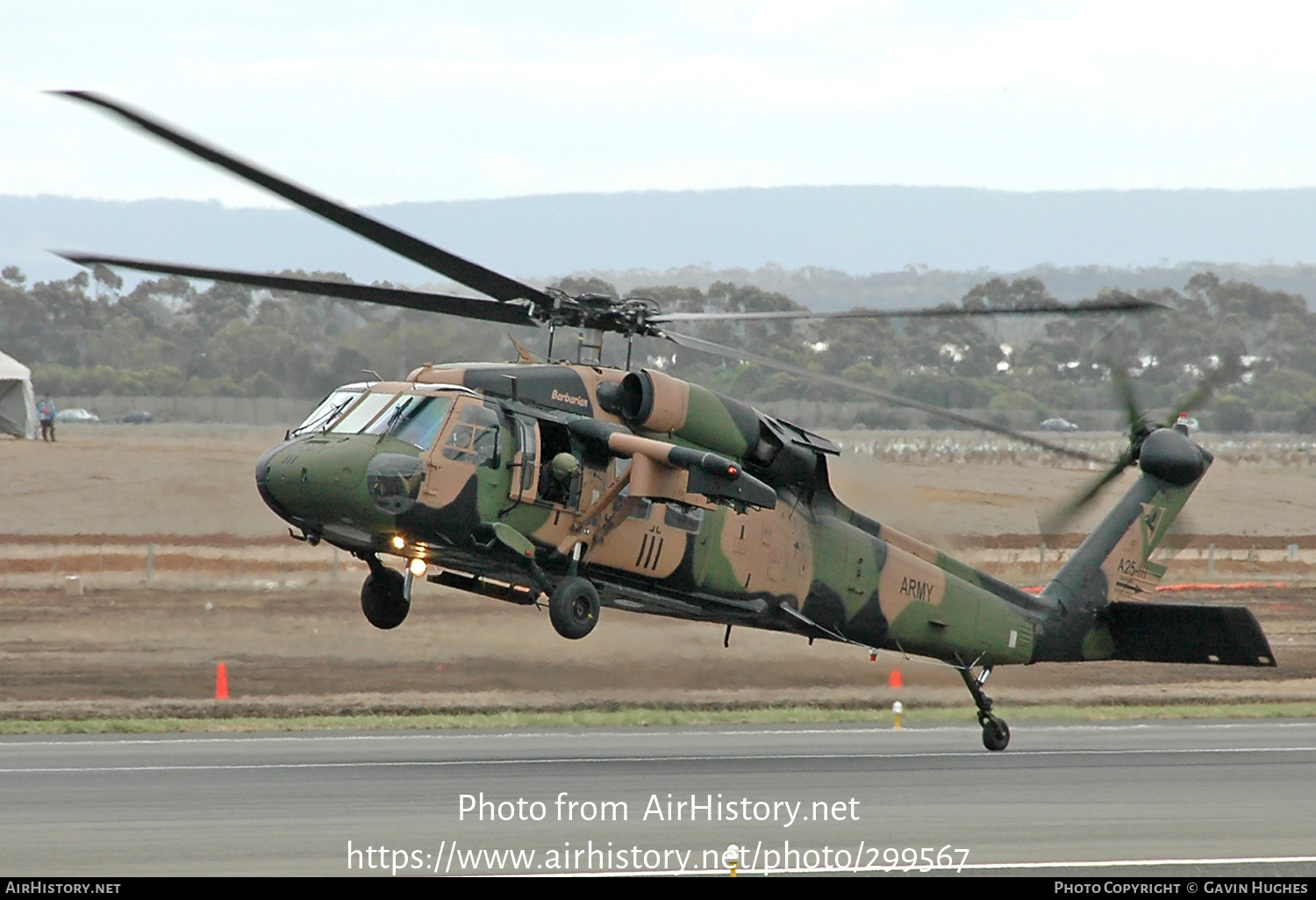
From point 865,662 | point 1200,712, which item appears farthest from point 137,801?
point 1200,712

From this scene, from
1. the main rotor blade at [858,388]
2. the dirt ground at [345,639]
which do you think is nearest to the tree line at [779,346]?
the dirt ground at [345,639]

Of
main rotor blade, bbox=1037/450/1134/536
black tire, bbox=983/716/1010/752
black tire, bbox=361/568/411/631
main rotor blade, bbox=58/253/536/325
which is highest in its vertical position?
main rotor blade, bbox=58/253/536/325

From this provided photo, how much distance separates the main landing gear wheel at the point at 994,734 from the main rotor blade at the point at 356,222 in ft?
25.6

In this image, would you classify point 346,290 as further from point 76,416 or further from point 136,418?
point 76,416

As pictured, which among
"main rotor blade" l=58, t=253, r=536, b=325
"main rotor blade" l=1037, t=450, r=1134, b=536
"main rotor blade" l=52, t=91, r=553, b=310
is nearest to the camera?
"main rotor blade" l=52, t=91, r=553, b=310

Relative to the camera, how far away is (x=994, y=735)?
65.4 ft

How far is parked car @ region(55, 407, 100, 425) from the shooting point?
49062mm

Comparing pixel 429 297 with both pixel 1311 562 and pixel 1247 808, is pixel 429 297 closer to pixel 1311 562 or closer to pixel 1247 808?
pixel 1247 808

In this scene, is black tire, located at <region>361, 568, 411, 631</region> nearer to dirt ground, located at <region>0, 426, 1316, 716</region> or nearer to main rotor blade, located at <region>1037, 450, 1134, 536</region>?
dirt ground, located at <region>0, 426, 1316, 716</region>

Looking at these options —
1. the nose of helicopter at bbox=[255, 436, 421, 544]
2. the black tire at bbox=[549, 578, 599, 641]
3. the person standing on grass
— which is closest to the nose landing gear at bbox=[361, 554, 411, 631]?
the nose of helicopter at bbox=[255, 436, 421, 544]

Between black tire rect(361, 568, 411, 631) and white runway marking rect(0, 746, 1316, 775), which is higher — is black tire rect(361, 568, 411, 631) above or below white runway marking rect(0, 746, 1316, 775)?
above

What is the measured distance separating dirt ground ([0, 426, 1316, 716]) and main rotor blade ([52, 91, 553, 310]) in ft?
17.4

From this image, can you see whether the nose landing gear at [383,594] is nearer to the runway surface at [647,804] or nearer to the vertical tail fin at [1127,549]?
the runway surface at [647,804]

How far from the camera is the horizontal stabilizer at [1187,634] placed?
1984 cm
